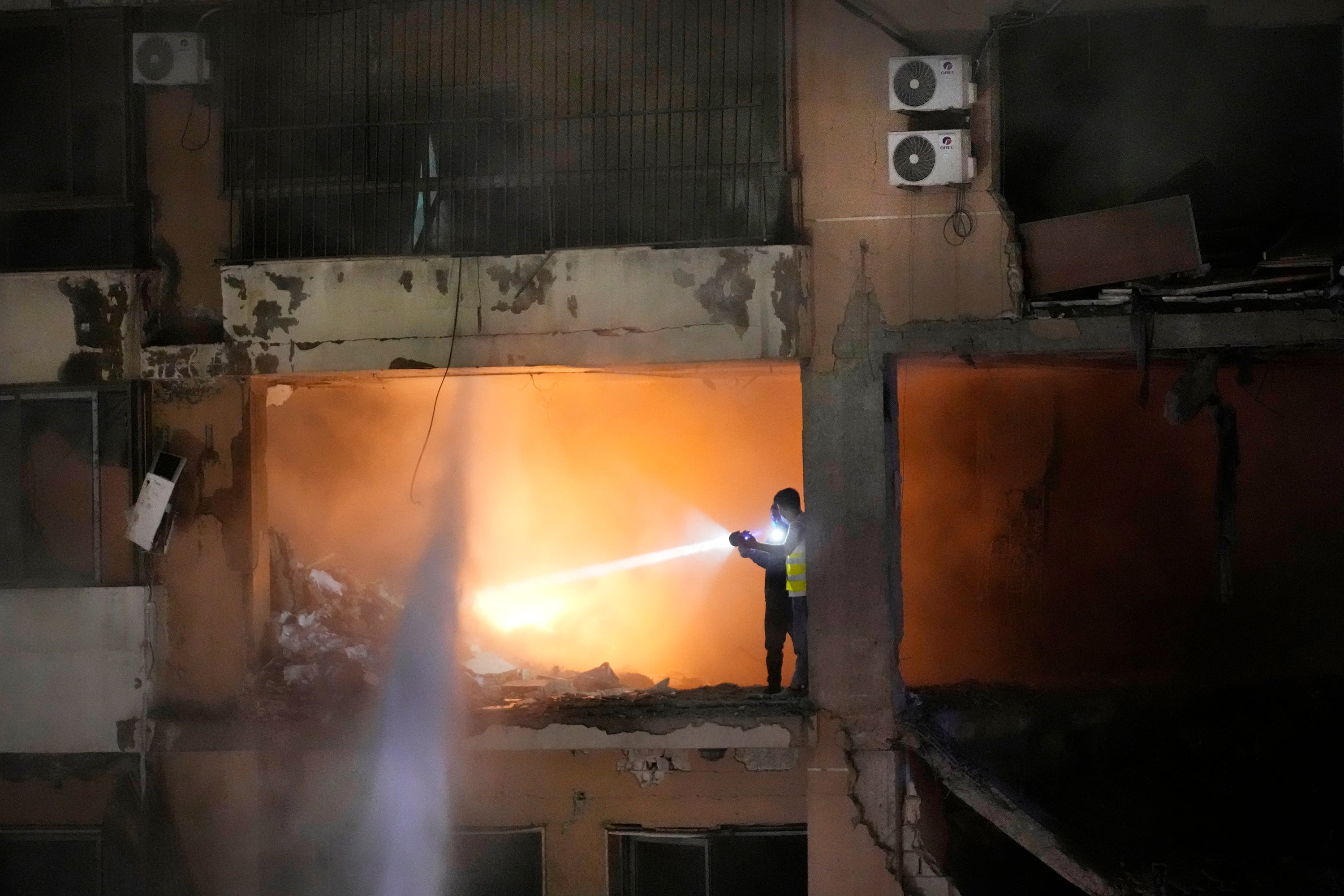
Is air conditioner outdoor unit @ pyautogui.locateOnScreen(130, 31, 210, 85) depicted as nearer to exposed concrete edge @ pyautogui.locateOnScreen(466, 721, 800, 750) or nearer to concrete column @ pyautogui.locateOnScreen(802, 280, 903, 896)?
concrete column @ pyautogui.locateOnScreen(802, 280, 903, 896)

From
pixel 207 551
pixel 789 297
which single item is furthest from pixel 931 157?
pixel 207 551

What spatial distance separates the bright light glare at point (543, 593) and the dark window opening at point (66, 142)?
209 inches

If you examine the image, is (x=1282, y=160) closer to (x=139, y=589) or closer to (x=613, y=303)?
(x=613, y=303)

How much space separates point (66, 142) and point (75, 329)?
155 centimetres

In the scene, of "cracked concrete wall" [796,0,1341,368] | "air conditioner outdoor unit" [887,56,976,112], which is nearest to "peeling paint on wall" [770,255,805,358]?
"cracked concrete wall" [796,0,1341,368]

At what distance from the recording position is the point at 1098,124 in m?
8.99

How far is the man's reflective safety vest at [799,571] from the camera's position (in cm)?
824

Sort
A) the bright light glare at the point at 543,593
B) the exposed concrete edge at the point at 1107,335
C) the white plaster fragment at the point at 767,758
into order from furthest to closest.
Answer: the bright light glare at the point at 543,593 < the white plaster fragment at the point at 767,758 < the exposed concrete edge at the point at 1107,335

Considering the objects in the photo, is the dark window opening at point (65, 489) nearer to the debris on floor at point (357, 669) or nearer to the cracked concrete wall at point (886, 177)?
the debris on floor at point (357, 669)

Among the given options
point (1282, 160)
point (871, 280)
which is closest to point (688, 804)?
point (871, 280)

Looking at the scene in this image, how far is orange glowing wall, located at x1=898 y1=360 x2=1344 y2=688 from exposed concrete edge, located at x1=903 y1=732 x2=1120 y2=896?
3.37 meters

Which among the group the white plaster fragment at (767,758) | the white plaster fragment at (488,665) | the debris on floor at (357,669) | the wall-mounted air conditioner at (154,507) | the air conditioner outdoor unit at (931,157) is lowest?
the white plaster fragment at (767,758)

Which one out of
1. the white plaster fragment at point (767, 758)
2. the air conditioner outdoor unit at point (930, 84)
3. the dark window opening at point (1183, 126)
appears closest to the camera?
the air conditioner outdoor unit at point (930, 84)

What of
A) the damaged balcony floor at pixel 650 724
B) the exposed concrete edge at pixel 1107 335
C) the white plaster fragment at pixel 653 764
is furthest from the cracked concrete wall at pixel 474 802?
the exposed concrete edge at pixel 1107 335
